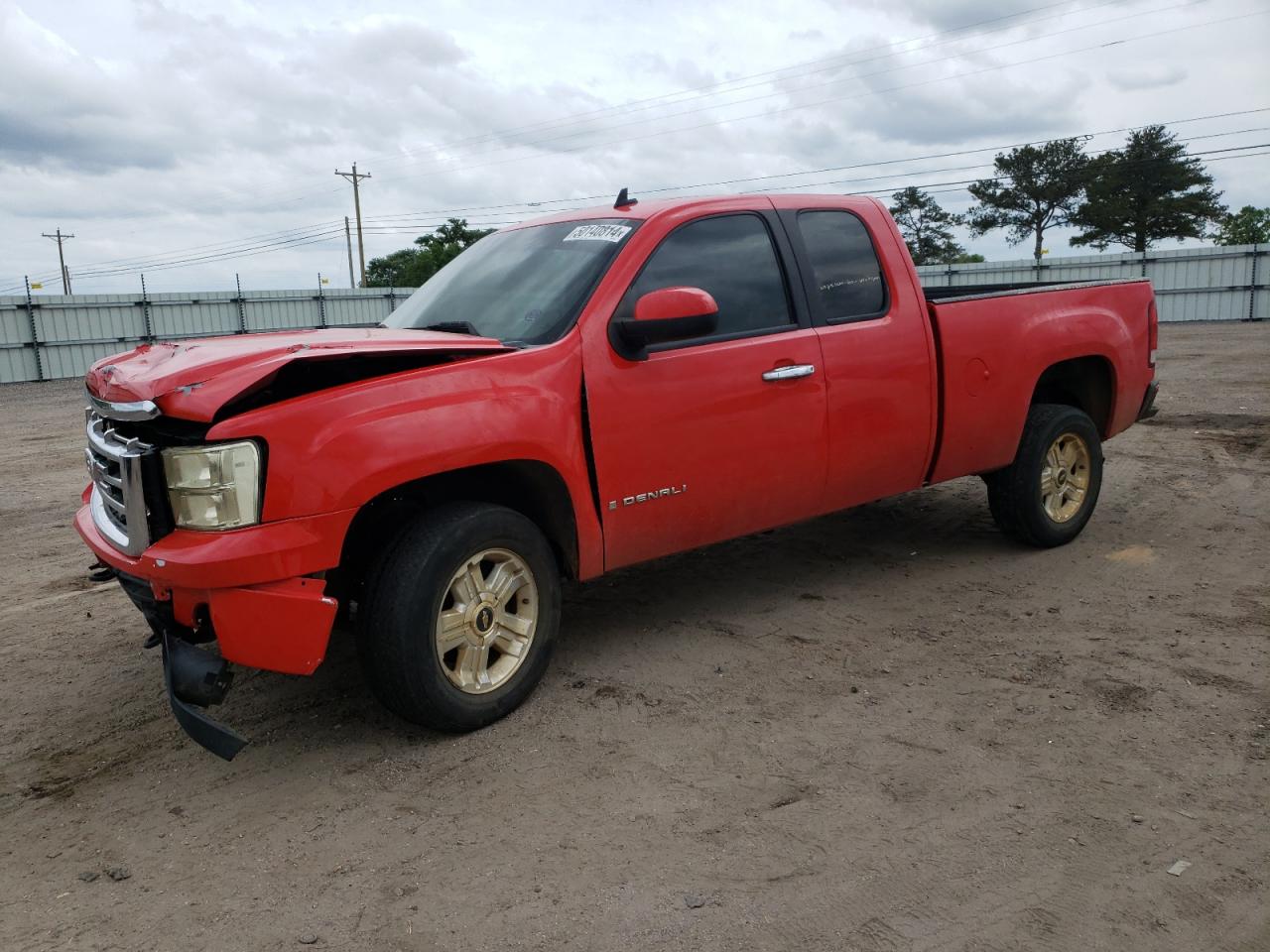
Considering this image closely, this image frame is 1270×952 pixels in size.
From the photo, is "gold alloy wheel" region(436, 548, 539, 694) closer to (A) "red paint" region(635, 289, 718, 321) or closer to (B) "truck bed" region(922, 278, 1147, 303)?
(A) "red paint" region(635, 289, 718, 321)

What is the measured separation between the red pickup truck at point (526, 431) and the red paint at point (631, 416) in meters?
0.01

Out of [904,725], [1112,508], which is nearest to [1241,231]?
[1112,508]

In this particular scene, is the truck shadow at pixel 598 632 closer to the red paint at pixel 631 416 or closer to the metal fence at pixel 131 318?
the red paint at pixel 631 416

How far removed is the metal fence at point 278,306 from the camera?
83.5 feet

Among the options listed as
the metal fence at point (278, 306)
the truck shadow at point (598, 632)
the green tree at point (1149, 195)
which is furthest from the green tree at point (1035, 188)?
the truck shadow at point (598, 632)

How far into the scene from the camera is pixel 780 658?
4297 millimetres

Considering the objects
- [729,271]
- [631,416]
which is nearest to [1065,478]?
[729,271]

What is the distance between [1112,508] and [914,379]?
2.70 meters

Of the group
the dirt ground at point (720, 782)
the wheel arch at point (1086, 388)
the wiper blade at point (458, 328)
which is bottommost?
the dirt ground at point (720, 782)

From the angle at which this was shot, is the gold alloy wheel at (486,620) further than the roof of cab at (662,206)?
No

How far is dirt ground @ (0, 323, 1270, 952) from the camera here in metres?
2.61

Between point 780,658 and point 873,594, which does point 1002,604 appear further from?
point 780,658

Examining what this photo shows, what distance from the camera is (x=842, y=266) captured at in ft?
15.9

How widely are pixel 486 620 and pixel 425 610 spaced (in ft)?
1.05
